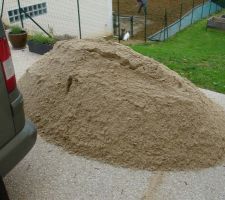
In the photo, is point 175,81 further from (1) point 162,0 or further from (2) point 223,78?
(1) point 162,0

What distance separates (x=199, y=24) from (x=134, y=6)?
823 centimetres

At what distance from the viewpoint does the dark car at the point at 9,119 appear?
9.19 feet

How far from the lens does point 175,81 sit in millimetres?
4609

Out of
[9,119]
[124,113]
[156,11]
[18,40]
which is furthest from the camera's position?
[156,11]

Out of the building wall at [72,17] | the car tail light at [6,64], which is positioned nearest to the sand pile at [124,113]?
the car tail light at [6,64]

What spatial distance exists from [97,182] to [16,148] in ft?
3.31

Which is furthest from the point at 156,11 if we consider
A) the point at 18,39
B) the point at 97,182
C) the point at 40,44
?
the point at 97,182

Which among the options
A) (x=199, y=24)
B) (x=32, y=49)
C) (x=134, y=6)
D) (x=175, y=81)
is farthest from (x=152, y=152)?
(x=134, y=6)

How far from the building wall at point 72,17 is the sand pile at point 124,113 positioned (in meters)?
9.11

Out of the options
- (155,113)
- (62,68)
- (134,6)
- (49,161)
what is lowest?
(134,6)

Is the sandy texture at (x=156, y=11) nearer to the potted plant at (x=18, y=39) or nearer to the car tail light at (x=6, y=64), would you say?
the potted plant at (x=18, y=39)

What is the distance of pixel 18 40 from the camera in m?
8.69

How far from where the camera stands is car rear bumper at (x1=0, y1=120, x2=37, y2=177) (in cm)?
289

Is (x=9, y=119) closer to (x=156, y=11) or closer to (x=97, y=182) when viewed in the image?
(x=97, y=182)
